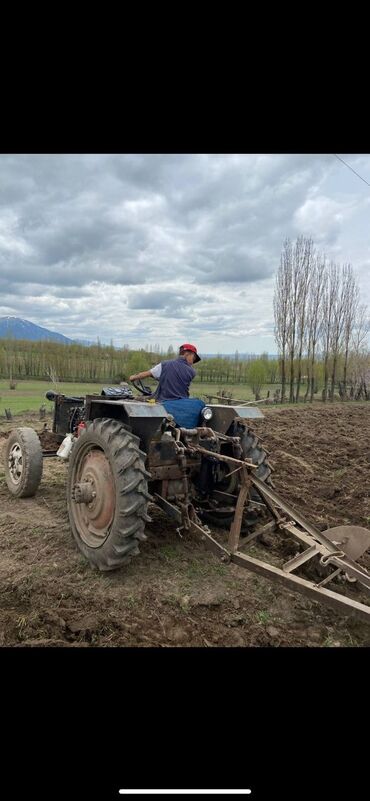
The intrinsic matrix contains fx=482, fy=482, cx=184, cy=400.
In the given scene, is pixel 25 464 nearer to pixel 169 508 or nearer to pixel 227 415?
pixel 169 508

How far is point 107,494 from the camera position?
3916 millimetres

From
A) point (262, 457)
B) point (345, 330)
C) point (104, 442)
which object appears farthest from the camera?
point (345, 330)

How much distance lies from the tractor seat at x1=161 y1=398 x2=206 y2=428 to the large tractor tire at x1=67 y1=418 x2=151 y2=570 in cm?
60

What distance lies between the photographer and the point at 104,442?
3.88 metres

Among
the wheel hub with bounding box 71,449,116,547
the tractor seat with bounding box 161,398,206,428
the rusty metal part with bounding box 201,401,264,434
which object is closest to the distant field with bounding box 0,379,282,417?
the rusty metal part with bounding box 201,401,264,434

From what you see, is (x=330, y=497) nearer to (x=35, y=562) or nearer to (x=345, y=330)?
(x=35, y=562)

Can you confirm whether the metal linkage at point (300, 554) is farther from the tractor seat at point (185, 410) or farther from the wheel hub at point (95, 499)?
the wheel hub at point (95, 499)

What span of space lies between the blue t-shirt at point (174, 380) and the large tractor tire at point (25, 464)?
1.98m

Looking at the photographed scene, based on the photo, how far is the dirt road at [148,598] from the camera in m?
3.09

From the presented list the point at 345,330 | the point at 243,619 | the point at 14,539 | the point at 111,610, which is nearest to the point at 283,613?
the point at 243,619

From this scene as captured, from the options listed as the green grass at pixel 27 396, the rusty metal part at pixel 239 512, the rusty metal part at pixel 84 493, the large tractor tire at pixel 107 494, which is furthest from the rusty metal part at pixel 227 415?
the green grass at pixel 27 396

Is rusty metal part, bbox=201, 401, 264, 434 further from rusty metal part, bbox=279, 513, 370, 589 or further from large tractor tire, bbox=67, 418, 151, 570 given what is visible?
rusty metal part, bbox=279, 513, 370, 589

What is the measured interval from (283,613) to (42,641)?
63.9 inches

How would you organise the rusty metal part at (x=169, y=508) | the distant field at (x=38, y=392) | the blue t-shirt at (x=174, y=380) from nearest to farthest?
the rusty metal part at (x=169, y=508), the blue t-shirt at (x=174, y=380), the distant field at (x=38, y=392)
